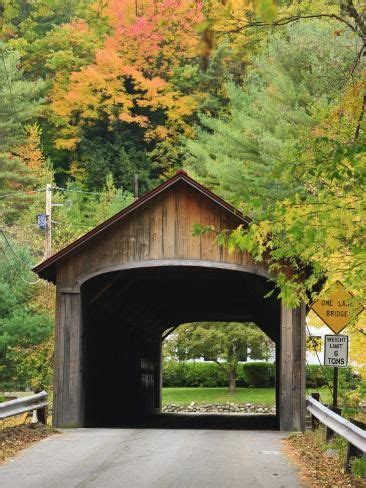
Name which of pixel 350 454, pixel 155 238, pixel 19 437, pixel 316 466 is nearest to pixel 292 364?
pixel 155 238

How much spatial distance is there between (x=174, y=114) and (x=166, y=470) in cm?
5195

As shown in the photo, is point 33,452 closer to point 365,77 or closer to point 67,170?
point 365,77

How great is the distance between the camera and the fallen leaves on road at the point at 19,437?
13.0 meters

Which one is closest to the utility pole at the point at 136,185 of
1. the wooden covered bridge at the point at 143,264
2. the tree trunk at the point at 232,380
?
the tree trunk at the point at 232,380

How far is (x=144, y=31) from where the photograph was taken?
60875 millimetres

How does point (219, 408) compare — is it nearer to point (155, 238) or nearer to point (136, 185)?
point (136, 185)

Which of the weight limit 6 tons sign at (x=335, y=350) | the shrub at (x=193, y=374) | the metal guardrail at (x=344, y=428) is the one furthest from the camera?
the shrub at (x=193, y=374)

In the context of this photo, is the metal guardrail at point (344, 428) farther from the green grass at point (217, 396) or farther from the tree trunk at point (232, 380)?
the tree trunk at point (232, 380)

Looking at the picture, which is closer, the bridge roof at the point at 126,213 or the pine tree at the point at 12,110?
the bridge roof at the point at 126,213

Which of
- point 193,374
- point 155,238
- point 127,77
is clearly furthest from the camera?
point 127,77

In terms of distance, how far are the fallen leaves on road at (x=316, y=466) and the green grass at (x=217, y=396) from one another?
27.7 m

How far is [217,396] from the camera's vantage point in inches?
1810

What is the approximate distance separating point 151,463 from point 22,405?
4.60 meters

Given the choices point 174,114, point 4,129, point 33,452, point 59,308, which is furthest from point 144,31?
point 33,452
